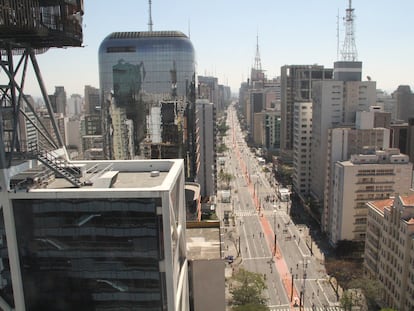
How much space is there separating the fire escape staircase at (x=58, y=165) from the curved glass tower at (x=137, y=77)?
4763cm

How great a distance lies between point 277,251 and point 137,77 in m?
34.9

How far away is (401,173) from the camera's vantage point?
56219 mm

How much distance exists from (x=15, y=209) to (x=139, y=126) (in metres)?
50.8

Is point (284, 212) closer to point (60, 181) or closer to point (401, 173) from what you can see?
point (401, 173)

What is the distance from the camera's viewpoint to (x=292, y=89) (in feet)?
385

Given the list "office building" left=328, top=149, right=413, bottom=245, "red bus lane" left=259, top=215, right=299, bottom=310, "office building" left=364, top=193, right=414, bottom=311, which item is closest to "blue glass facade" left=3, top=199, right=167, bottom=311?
"office building" left=364, top=193, right=414, bottom=311

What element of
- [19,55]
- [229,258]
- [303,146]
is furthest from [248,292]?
[303,146]

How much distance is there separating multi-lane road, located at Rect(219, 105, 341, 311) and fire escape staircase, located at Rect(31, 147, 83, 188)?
29.5 m

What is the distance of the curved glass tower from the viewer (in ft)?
228

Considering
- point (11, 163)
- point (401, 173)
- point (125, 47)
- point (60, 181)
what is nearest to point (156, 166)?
point (60, 181)

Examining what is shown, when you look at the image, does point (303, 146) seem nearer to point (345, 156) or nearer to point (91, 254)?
point (345, 156)

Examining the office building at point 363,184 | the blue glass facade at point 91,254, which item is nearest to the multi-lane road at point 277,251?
the office building at point 363,184

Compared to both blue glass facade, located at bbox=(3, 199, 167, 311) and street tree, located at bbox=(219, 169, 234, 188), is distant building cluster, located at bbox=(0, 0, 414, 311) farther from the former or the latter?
street tree, located at bbox=(219, 169, 234, 188)

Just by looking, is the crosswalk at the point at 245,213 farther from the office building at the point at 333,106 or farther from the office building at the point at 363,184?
the office building at the point at 363,184
